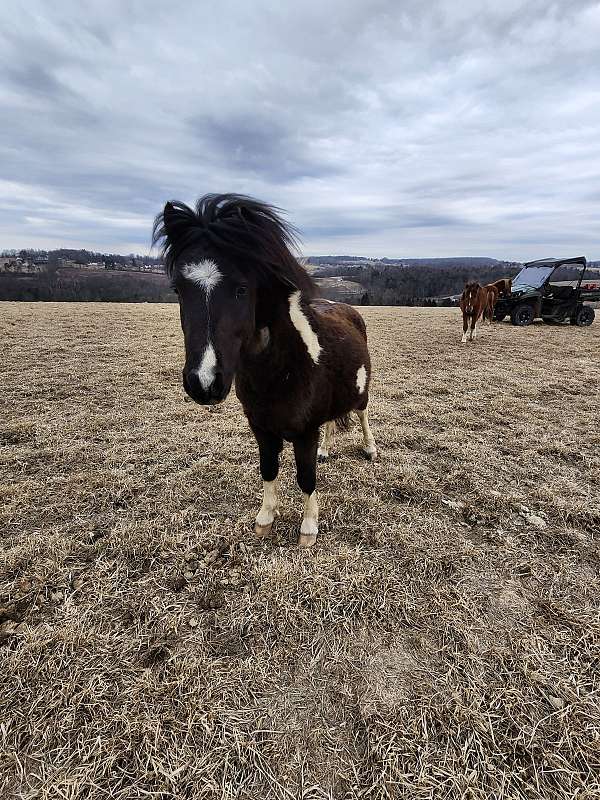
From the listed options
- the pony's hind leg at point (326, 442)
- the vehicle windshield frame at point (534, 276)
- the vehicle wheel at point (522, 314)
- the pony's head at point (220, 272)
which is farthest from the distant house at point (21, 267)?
the pony's head at point (220, 272)

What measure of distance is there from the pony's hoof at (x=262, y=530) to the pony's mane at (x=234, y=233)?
207 cm

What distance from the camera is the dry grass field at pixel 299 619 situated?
162cm

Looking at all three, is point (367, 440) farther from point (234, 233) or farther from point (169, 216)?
point (169, 216)

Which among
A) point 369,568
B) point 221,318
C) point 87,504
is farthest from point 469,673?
point 87,504

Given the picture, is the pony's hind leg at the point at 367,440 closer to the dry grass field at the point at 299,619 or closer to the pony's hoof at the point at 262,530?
the dry grass field at the point at 299,619

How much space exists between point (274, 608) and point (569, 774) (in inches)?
63.5

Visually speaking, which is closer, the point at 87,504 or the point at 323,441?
the point at 87,504

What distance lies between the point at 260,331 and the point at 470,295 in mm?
11389

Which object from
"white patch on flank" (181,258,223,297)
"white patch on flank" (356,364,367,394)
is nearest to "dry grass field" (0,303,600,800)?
"white patch on flank" (356,364,367,394)

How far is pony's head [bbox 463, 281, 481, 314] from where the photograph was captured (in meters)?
11.4

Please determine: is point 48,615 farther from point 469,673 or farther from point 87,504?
point 469,673

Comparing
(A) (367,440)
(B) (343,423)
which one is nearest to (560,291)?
(A) (367,440)

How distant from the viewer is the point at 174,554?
9.25 ft

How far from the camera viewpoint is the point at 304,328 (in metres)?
2.55
